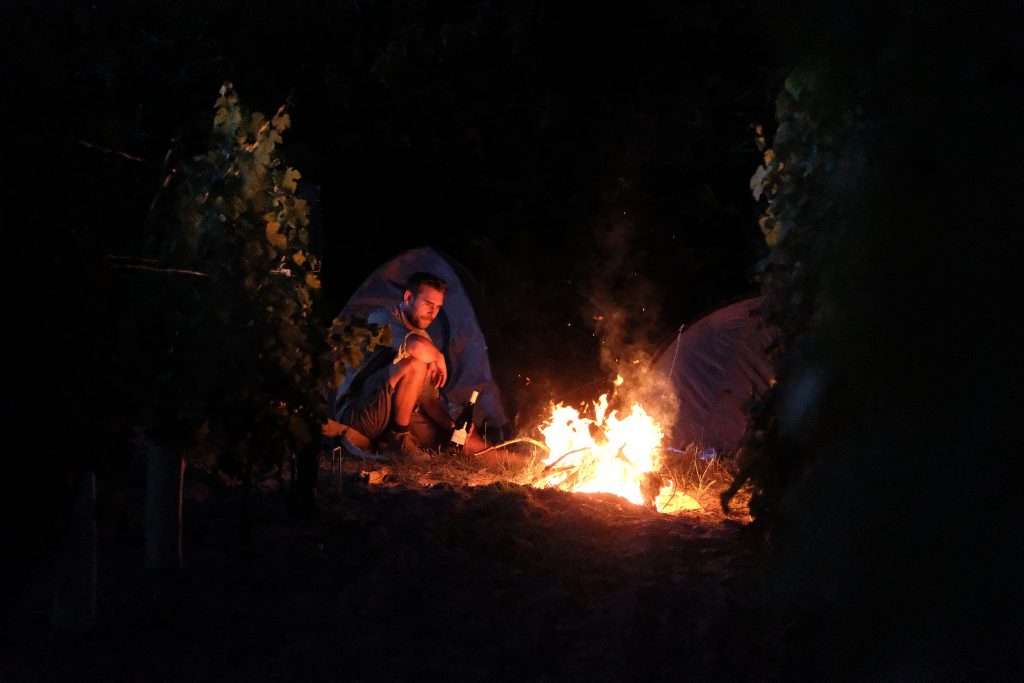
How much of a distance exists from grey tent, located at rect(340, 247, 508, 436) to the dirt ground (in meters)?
4.60

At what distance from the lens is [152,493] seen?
4.34 metres

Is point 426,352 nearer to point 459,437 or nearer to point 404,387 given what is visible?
point 404,387

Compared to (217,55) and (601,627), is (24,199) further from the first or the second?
(217,55)

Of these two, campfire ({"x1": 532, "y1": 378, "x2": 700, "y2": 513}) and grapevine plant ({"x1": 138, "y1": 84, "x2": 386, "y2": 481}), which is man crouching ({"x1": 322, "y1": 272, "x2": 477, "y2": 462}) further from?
grapevine plant ({"x1": 138, "y1": 84, "x2": 386, "y2": 481})

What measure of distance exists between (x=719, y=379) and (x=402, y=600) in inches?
217

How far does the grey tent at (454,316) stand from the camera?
10.2 m

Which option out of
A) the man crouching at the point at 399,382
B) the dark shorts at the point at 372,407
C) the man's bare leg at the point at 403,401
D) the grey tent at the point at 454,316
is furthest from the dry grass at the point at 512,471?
the grey tent at the point at 454,316

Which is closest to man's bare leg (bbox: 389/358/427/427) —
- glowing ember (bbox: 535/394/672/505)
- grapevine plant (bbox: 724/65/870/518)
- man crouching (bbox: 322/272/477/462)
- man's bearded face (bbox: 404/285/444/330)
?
man crouching (bbox: 322/272/477/462)

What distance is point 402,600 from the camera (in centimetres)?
449

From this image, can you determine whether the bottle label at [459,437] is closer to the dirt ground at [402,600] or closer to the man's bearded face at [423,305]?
the man's bearded face at [423,305]

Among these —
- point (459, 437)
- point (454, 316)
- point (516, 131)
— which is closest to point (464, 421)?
point (459, 437)

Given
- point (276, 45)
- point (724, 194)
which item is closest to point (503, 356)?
point (724, 194)

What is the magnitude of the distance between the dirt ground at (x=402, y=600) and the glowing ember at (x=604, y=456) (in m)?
1.63

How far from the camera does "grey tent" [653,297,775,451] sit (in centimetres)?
936
